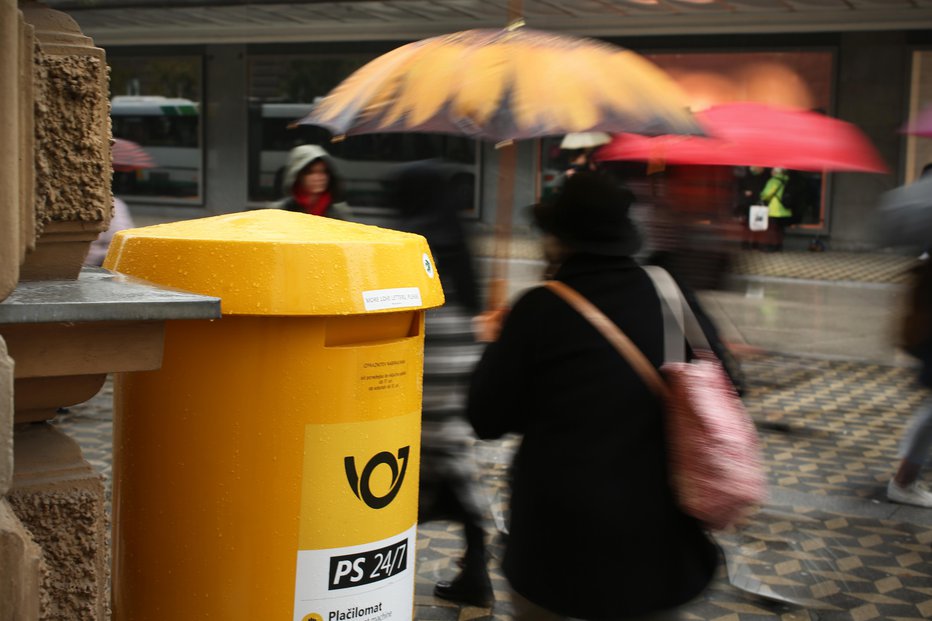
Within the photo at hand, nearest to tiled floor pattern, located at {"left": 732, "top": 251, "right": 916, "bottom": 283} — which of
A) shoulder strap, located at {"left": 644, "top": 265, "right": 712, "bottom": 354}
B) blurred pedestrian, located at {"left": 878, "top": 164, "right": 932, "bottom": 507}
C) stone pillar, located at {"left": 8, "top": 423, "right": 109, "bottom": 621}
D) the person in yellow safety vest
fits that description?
the person in yellow safety vest

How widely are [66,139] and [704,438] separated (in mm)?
1508

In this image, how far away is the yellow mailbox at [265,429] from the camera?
2.62m

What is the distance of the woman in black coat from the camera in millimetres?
2814

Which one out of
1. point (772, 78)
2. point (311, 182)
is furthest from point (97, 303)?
point (772, 78)

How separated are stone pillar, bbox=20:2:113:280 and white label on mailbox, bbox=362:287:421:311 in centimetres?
61

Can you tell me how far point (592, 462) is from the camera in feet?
9.30

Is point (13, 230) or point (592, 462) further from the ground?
point (13, 230)

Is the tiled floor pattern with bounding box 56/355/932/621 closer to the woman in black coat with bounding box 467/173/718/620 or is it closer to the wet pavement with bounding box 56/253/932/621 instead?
the wet pavement with bounding box 56/253/932/621

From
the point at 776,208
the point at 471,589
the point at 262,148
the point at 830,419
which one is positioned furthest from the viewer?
the point at 262,148

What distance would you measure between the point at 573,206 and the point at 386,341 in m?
0.58

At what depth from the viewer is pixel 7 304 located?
2002 mm

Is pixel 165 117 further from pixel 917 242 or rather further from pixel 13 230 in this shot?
pixel 13 230

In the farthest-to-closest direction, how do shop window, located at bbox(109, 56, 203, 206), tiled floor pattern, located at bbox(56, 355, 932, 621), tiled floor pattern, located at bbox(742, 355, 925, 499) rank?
shop window, located at bbox(109, 56, 203, 206) < tiled floor pattern, located at bbox(742, 355, 925, 499) < tiled floor pattern, located at bbox(56, 355, 932, 621)

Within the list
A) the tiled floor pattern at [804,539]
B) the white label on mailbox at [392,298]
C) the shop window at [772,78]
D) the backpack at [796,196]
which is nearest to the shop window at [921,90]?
the shop window at [772,78]
